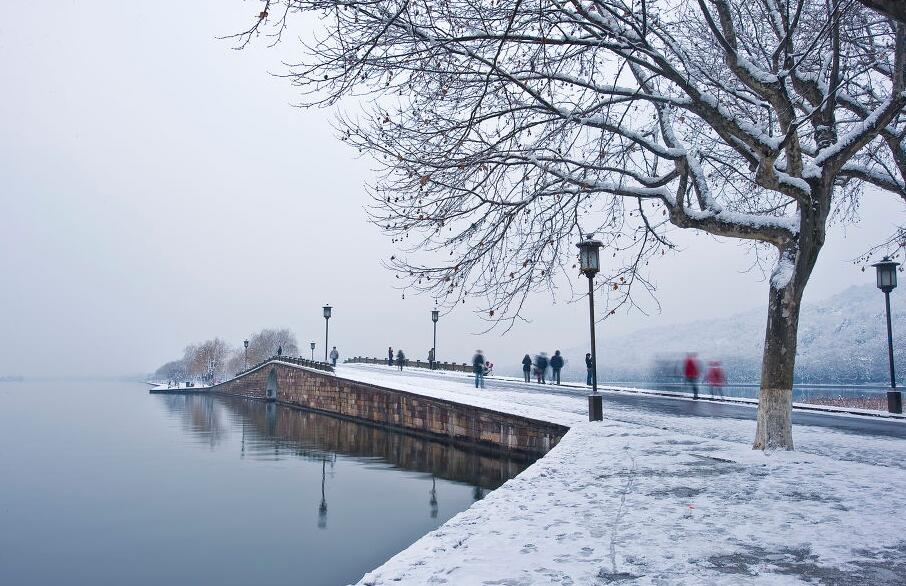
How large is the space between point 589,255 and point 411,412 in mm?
13244

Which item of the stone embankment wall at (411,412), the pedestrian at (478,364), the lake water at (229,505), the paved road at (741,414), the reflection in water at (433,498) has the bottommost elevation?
the lake water at (229,505)

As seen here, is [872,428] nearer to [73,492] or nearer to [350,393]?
[73,492]

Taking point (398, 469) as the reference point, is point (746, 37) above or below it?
above

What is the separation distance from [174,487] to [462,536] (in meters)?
15.0

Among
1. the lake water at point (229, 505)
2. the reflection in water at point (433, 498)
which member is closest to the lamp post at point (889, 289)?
the lake water at point (229, 505)

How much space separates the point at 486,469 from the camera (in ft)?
50.5

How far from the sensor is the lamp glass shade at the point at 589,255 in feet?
41.6

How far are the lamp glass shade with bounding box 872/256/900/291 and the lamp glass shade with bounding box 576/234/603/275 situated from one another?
364 inches

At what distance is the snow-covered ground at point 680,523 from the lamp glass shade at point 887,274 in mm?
9175

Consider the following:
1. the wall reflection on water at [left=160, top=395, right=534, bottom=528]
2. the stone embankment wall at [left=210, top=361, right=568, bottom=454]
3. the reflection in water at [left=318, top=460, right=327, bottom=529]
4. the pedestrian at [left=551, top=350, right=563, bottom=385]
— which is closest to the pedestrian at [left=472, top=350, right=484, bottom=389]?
the stone embankment wall at [left=210, top=361, right=568, bottom=454]

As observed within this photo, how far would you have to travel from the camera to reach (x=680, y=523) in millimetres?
4879

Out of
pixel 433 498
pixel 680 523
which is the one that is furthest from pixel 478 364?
pixel 680 523

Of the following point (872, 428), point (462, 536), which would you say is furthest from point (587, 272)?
point (462, 536)

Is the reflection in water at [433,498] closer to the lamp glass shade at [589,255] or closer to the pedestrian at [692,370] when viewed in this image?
the lamp glass shade at [589,255]
